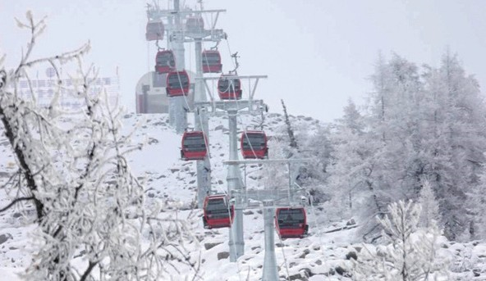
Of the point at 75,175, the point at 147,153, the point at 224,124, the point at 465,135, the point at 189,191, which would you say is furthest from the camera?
the point at 224,124

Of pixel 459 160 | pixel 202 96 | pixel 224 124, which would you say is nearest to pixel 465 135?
pixel 459 160

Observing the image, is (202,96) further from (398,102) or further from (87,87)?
(87,87)

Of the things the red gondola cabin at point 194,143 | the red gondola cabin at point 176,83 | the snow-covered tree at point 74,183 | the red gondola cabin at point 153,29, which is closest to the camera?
the snow-covered tree at point 74,183

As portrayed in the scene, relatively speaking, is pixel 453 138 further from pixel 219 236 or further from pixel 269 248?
pixel 269 248

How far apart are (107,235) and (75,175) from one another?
0.39 m

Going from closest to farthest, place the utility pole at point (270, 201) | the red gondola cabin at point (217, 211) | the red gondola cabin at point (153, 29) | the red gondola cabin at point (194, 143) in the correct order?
1. the utility pole at point (270, 201)
2. the red gondola cabin at point (217, 211)
3. the red gondola cabin at point (194, 143)
4. the red gondola cabin at point (153, 29)

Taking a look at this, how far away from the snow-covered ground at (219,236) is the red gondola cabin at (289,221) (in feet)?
2.61

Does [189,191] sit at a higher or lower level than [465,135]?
lower

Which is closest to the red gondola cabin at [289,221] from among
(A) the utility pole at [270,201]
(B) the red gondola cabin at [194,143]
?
(A) the utility pole at [270,201]

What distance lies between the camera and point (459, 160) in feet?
109

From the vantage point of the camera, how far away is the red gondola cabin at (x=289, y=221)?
1902cm

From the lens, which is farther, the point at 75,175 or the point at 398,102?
the point at 398,102

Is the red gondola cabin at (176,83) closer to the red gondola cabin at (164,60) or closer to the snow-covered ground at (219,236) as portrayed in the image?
the snow-covered ground at (219,236)

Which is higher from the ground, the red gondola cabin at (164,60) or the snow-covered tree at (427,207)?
the red gondola cabin at (164,60)
